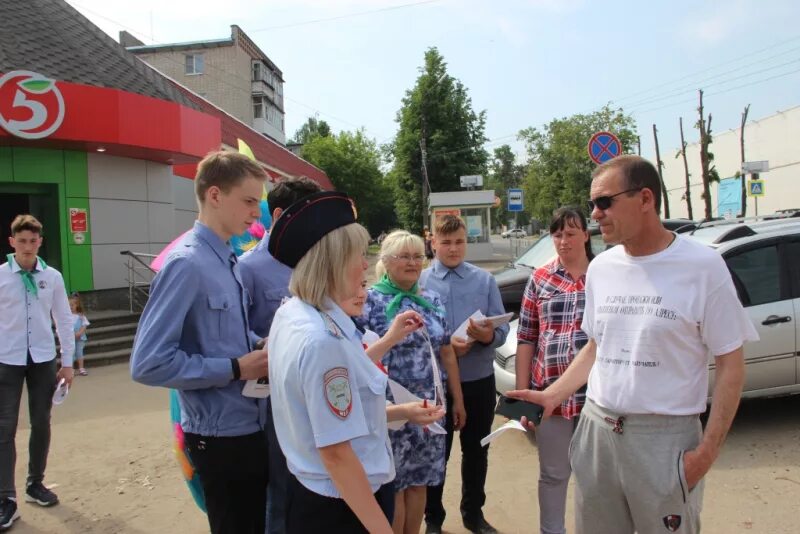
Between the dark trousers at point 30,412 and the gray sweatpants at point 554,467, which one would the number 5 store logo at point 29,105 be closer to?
the dark trousers at point 30,412

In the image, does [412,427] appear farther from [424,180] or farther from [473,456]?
[424,180]

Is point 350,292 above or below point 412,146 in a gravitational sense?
below

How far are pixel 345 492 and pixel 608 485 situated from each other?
→ 1.22m

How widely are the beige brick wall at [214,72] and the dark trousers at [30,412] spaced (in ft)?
142

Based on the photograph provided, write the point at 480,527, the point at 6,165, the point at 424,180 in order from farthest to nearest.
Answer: the point at 424,180 < the point at 6,165 < the point at 480,527

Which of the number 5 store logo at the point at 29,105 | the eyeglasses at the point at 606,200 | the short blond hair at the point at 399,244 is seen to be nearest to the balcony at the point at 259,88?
the number 5 store logo at the point at 29,105

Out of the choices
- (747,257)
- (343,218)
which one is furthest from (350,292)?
(747,257)

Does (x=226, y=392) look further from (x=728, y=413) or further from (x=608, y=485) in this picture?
(x=728, y=413)

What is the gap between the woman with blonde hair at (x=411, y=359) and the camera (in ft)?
10.0

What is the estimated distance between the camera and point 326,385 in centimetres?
151

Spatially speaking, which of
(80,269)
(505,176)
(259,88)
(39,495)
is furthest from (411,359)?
(505,176)

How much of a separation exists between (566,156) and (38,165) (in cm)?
3661

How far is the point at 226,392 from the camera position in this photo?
2.23 meters

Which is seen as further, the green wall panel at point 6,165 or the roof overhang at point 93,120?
the green wall panel at point 6,165
